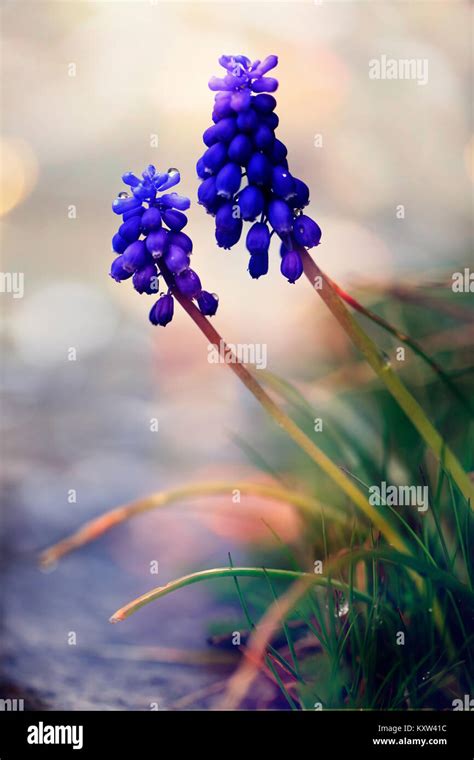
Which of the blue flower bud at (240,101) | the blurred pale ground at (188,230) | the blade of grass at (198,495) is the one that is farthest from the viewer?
the blurred pale ground at (188,230)

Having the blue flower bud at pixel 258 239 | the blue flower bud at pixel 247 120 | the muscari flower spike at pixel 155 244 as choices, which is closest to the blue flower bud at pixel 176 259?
the muscari flower spike at pixel 155 244

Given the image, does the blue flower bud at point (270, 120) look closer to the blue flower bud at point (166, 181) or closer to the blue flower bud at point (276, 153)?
the blue flower bud at point (276, 153)

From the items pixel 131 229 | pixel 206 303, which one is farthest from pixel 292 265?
pixel 131 229

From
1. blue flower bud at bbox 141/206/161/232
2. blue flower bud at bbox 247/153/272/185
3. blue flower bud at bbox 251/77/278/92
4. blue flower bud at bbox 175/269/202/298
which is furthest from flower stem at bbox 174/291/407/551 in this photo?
blue flower bud at bbox 251/77/278/92

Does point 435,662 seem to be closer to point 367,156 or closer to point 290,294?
point 290,294

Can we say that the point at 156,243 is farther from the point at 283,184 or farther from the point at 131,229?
the point at 283,184
